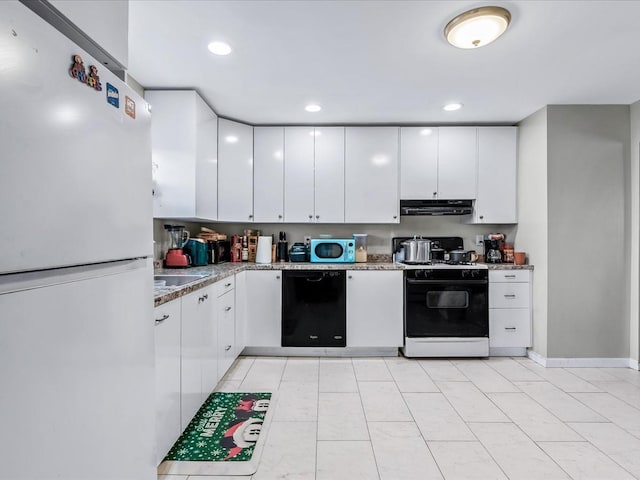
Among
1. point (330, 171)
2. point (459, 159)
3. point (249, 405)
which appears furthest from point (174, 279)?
point (459, 159)

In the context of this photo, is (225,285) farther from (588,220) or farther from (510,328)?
(588,220)

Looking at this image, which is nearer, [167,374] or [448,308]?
[167,374]

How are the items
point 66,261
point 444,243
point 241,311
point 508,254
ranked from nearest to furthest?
point 66,261 < point 241,311 < point 508,254 < point 444,243

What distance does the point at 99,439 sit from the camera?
0.87m

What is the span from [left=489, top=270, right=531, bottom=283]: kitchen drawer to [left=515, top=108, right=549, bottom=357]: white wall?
0.25 ft

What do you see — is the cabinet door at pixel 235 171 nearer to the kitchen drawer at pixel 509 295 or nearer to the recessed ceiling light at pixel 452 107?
the recessed ceiling light at pixel 452 107

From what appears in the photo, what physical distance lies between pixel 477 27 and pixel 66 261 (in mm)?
2150

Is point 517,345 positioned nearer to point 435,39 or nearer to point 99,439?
point 435,39

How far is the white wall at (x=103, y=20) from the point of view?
86 cm

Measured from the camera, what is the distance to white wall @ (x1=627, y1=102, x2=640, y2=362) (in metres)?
2.99

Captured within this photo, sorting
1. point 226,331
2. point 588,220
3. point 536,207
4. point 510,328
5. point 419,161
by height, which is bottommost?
point 510,328

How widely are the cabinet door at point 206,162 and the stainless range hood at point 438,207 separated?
76.8 inches

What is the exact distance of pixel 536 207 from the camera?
3225mm

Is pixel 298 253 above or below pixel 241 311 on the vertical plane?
above
